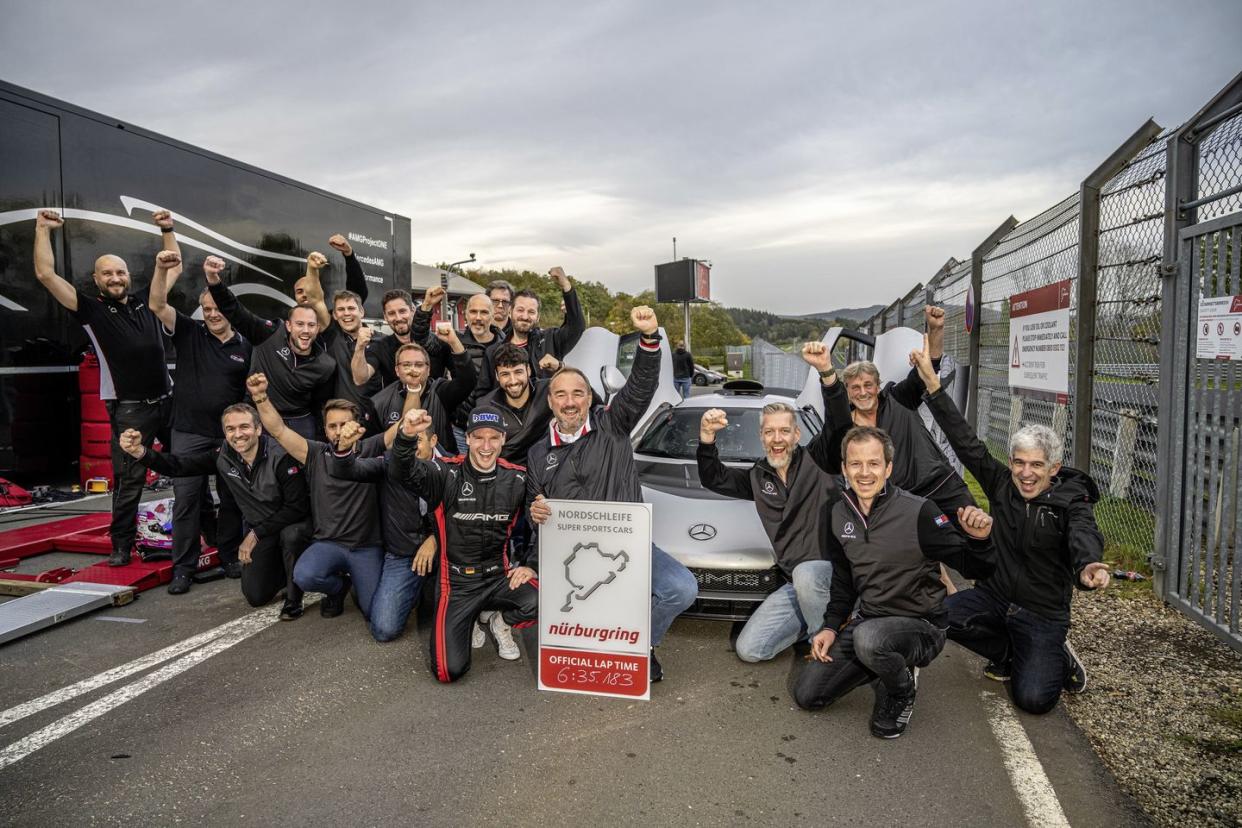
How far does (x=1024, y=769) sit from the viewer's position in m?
2.77

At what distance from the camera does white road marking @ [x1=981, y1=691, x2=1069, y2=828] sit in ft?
8.09

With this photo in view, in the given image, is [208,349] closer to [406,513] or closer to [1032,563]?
[406,513]

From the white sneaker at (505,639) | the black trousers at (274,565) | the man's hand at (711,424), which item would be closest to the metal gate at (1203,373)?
the man's hand at (711,424)

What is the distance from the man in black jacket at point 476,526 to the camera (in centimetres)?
367

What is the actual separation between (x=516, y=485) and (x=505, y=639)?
2.78ft

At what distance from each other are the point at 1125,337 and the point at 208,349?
624cm

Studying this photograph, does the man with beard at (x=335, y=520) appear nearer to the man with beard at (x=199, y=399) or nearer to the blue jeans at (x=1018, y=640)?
the man with beard at (x=199, y=399)

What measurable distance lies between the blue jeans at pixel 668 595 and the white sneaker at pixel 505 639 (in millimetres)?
779

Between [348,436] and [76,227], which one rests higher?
[76,227]

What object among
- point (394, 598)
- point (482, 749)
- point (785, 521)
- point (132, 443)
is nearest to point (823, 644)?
point (785, 521)

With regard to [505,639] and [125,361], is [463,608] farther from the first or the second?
[125,361]

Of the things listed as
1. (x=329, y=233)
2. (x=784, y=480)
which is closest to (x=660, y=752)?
(x=784, y=480)

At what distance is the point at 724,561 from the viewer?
12.4ft

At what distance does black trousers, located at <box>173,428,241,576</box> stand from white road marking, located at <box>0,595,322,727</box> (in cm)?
84
